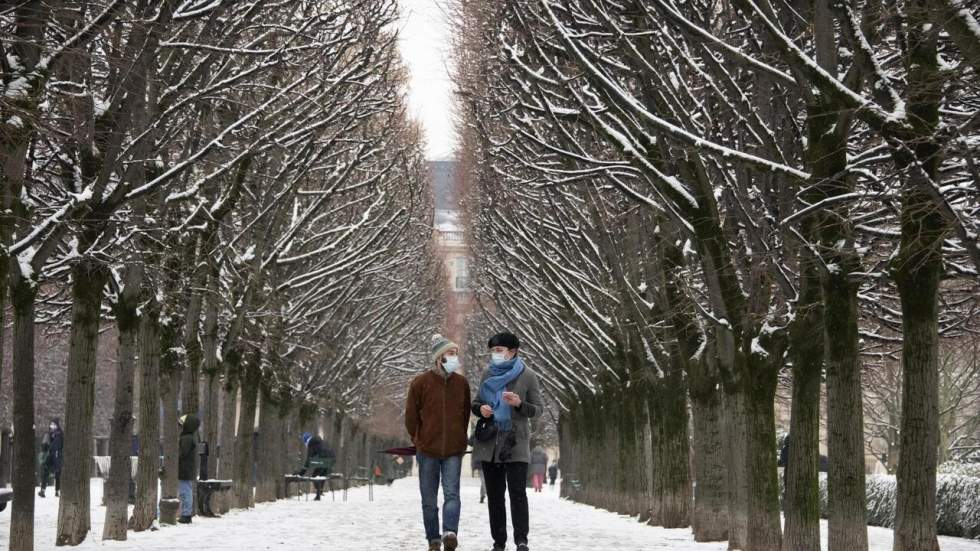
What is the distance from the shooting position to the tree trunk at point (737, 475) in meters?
17.8

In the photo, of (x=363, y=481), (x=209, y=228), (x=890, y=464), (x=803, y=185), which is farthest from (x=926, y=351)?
(x=363, y=481)

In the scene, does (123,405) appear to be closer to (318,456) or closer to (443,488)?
(443,488)

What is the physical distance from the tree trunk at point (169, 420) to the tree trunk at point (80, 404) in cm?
497

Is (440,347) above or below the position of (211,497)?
above

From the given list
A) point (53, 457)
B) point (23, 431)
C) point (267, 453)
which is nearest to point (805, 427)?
point (23, 431)

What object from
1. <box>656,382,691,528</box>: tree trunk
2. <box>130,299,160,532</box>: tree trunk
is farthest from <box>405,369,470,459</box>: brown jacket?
<box>656,382,691,528</box>: tree trunk

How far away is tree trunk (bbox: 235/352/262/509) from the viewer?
30.7 metres

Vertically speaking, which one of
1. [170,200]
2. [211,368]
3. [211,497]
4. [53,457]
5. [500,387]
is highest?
[170,200]

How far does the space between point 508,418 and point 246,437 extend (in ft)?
65.6

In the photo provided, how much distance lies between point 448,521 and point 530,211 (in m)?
17.8

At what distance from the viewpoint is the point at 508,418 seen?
13172 mm

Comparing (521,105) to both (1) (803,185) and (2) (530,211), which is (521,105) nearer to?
(1) (803,185)

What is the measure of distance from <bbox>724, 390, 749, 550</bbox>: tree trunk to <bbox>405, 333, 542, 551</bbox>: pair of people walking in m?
4.62

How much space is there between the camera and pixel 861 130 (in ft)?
58.2
